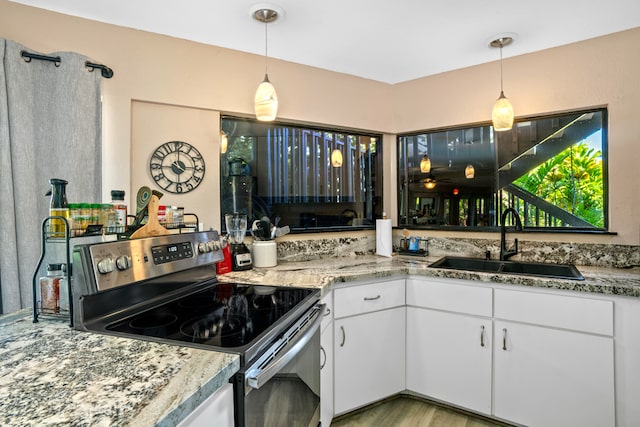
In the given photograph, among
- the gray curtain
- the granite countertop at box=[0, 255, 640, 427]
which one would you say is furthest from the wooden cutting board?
the gray curtain

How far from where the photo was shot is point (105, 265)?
1117mm

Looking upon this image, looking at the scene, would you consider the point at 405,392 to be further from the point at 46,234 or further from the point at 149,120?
the point at 149,120

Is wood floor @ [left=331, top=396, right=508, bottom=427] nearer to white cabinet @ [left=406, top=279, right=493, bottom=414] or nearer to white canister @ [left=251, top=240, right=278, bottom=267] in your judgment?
white cabinet @ [left=406, top=279, right=493, bottom=414]

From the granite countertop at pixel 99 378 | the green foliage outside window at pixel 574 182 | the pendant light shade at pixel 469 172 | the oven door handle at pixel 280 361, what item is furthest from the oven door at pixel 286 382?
the green foliage outside window at pixel 574 182

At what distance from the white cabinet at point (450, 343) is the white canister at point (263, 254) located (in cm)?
91

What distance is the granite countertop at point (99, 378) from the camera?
617 millimetres

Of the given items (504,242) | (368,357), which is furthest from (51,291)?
(504,242)

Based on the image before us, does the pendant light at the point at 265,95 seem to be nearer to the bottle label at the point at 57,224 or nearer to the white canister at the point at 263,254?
the white canister at the point at 263,254

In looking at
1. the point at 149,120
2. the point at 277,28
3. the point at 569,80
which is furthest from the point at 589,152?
the point at 149,120

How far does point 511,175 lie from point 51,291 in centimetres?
279

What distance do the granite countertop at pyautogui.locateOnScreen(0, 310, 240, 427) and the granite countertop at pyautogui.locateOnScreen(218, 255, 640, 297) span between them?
83cm

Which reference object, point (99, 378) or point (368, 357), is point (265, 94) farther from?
point (368, 357)

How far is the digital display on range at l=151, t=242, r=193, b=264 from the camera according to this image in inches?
52.9

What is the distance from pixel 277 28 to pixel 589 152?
2195 millimetres
